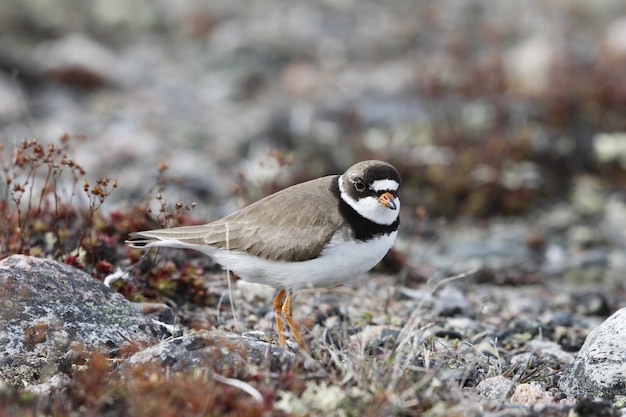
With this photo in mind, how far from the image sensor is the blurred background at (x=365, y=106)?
10227mm

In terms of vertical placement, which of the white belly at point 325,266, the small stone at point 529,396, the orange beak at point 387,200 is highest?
the orange beak at point 387,200

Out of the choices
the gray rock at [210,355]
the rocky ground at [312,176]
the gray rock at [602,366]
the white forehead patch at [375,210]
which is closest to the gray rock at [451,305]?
the rocky ground at [312,176]

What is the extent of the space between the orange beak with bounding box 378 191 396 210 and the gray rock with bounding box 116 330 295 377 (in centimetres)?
116

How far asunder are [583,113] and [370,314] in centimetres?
670

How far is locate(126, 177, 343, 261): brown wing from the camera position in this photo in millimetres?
5449

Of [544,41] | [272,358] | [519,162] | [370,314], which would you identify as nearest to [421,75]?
[519,162]

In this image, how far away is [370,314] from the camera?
22.2ft

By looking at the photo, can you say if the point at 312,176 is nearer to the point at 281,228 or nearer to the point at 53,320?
the point at 281,228

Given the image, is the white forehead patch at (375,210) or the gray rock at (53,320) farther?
the white forehead patch at (375,210)

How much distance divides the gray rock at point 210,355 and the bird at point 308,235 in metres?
0.46

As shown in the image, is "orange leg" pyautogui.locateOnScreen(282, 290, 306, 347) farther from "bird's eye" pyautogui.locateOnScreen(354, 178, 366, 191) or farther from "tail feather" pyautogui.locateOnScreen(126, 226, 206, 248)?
"bird's eye" pyautogui.locateOnScreen(354, 178, 366, 191)

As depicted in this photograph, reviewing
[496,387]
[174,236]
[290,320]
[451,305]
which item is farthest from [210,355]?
[451,305]

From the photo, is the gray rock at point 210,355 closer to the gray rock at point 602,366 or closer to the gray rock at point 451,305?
the gray rock at point 602,366

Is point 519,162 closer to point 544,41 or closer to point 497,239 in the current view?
point 497,239
